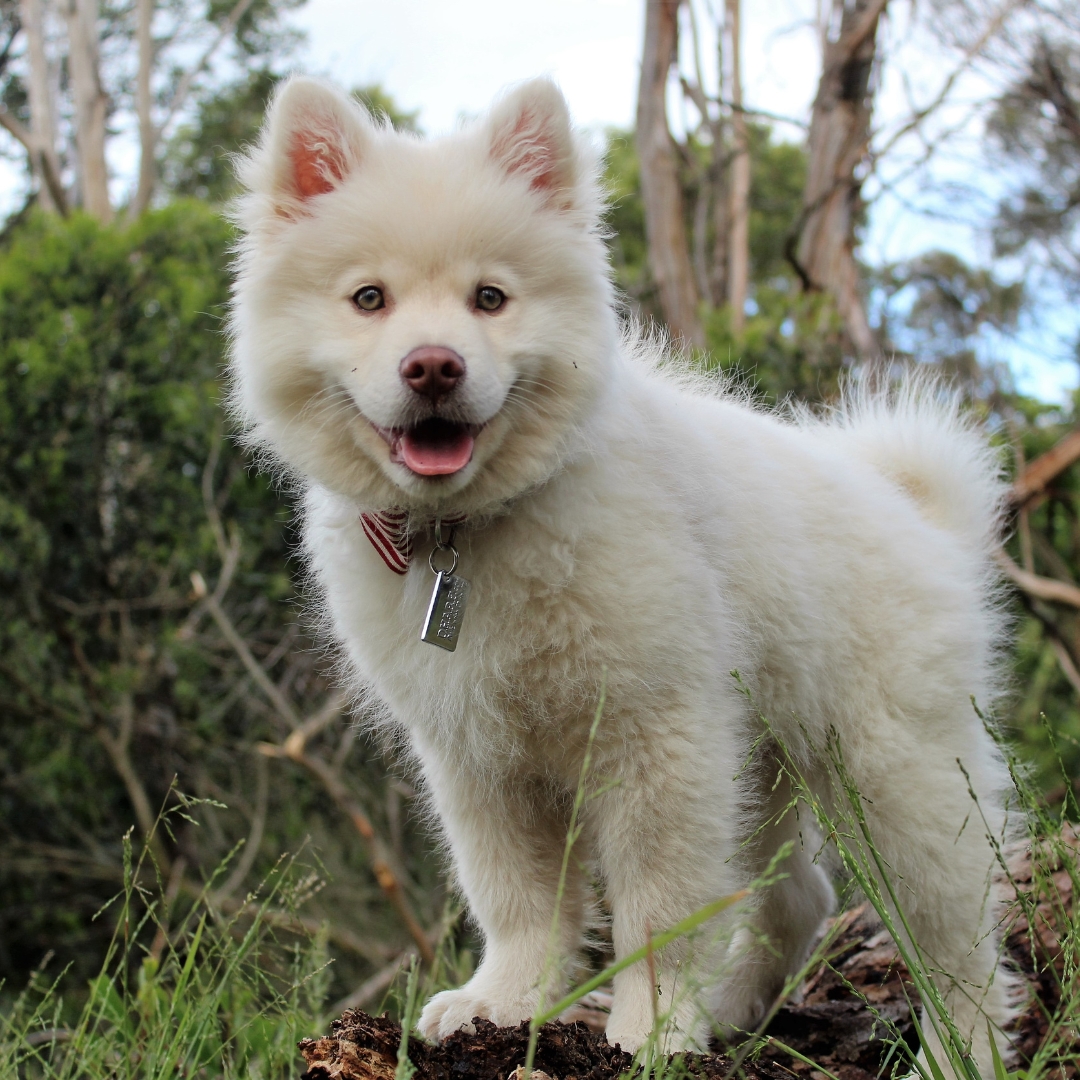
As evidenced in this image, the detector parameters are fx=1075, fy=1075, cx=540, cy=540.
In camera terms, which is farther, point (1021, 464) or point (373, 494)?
point (1021, 464)

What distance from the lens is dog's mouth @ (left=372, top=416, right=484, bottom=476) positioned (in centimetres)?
241

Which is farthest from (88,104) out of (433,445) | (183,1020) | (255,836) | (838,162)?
(183,1020)

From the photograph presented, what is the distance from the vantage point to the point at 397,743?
134 inches

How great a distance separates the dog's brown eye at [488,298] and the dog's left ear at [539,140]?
372 millimetres

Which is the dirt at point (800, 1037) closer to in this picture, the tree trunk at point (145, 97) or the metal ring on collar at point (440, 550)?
the metal ring on collar at point (440, 550)

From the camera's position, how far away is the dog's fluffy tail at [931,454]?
11.8 feet

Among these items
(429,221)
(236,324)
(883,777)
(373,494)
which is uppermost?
(429,221)

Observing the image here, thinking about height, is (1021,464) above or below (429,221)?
below

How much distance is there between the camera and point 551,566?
98.7 inches

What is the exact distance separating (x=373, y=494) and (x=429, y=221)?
0.66 metres

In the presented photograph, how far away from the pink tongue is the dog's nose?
0.52ft

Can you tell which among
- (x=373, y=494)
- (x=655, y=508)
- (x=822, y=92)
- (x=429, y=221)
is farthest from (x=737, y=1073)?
(x=822, y=92)

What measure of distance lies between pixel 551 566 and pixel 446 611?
27cm

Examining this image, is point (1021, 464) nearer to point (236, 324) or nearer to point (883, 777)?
point (883, 777)
